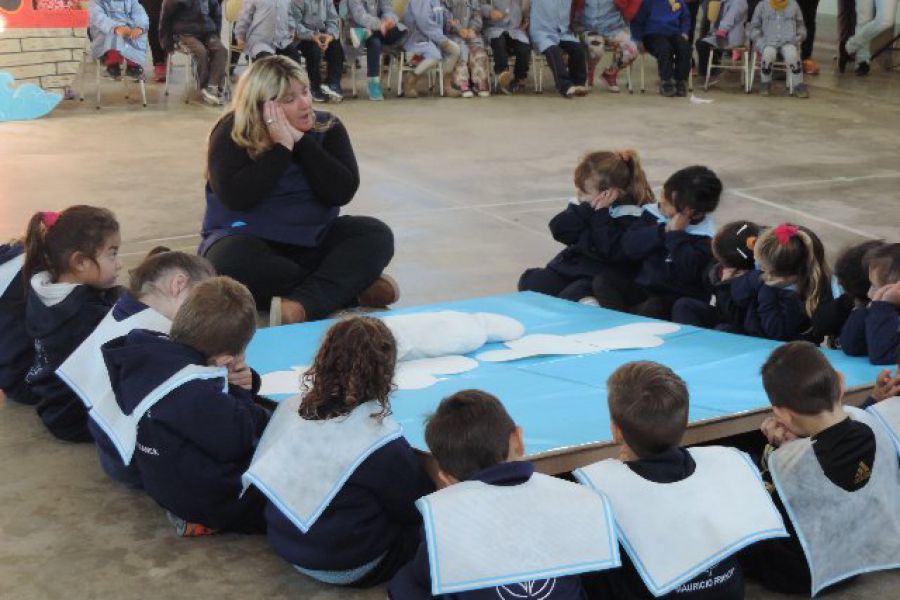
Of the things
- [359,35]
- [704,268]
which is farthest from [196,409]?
[359,35]

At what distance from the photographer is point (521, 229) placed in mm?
6441

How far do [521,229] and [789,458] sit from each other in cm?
361

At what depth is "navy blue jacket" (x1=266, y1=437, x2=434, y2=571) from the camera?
286cm

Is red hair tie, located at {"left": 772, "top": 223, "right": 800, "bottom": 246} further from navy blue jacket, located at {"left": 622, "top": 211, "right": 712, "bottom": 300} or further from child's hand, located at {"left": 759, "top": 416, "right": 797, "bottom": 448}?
child's hand, located at {"left": 759, "top": 416, "right": 797, "bottom": 448}

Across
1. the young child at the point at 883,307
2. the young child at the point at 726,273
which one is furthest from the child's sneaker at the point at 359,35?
the young child at the point at 883,307

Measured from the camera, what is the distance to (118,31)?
32.5 ft

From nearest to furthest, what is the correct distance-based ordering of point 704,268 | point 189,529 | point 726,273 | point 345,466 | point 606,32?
point 345,466 → point 189,529 → point 726,273 → point 704,268 → point 606,32

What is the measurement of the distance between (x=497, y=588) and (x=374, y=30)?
8.82 metres

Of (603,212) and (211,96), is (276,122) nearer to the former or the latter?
(603,212)

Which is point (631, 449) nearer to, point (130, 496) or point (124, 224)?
point (130, 496)

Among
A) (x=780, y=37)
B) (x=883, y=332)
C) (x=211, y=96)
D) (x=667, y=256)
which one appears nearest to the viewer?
(x=883, y=332)

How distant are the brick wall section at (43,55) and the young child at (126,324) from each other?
6209mm

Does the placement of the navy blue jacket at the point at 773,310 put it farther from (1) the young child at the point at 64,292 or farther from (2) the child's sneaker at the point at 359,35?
(2) the child's sneaker at the point at 359,35

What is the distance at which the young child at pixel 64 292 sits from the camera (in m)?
3.72
